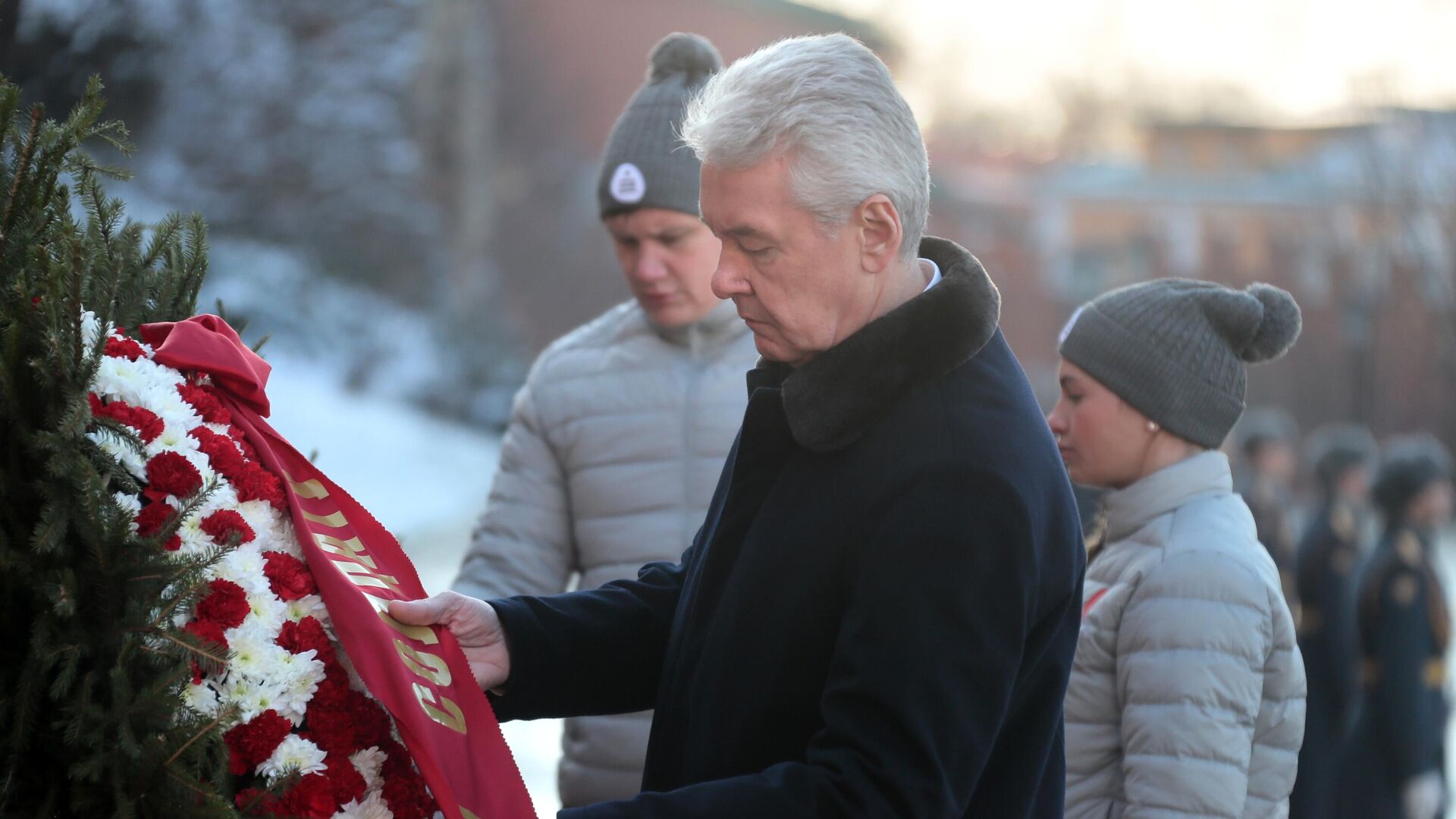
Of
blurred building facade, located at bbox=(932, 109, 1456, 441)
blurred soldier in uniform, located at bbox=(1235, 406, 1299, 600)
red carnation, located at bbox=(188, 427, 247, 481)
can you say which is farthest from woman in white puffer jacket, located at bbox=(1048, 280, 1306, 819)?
blurred building facade, located at bbox=(932, 109, 1456, 441)

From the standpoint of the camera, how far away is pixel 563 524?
332 cm

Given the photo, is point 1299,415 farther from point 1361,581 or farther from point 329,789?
point 329,789

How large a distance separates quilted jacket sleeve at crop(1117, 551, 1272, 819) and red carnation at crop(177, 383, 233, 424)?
1564 millimetres

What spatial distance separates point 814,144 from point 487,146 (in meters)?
14.5

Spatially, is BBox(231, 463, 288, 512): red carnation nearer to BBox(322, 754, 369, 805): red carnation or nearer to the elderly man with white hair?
the elderly man with white hair

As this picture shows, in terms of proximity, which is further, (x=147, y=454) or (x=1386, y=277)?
(x=1386, y=277)

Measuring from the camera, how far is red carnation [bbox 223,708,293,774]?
1.76 meters

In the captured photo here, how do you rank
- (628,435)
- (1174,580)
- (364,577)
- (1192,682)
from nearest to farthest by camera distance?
(364,577)
(1192,682)
(1174,580)
(628,435)

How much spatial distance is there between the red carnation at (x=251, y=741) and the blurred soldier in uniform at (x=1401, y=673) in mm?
4888

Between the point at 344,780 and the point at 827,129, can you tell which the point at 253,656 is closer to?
the point at 344,780

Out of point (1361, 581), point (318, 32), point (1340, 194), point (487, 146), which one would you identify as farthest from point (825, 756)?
point (1340, 194)

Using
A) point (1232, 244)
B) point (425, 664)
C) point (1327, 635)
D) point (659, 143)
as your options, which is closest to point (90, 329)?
point (425, 664)

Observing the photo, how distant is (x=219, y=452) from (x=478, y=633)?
51 centimetres

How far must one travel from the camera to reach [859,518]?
182 centimetres
